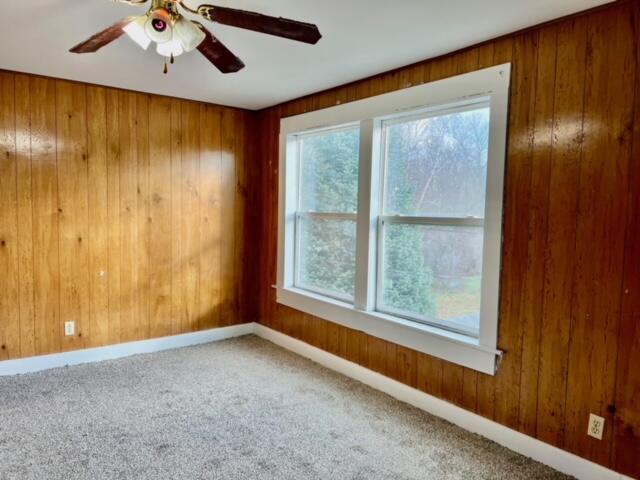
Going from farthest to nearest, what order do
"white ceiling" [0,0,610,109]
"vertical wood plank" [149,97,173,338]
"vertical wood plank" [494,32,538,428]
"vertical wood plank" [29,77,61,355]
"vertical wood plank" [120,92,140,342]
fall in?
"vertical wood plank" [149,97,173,338]
"vertical wood plank" [120,92,140,342]
"vertical wood plank" [29,77,61,355]
"vertical wood plank" [494,32,538,428]
"white ceiling" [0,0,610,109]

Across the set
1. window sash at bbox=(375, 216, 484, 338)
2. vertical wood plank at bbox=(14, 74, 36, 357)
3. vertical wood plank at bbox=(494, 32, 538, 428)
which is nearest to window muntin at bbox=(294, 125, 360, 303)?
window sash at bbox=(375, 216, 484, 338)

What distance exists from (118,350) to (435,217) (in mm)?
2902

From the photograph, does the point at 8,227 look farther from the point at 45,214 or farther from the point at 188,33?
the point at 188,33

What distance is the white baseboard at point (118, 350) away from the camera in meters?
3.38

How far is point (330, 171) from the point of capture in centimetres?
376

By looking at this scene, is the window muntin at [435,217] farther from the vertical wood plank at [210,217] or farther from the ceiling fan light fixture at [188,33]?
the vertical wood plank at [210,217]

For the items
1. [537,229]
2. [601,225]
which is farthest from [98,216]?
[601,225]

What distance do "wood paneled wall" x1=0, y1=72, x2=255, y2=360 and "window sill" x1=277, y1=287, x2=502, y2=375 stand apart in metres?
1.05

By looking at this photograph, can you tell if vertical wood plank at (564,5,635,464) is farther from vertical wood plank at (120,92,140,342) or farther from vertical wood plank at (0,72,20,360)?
vertical wood plank at (0,72,20,360)

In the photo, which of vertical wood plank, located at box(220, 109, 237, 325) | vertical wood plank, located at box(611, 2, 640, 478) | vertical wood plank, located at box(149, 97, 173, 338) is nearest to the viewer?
vertical wood plank, located at box(611, 2, 640, 478)

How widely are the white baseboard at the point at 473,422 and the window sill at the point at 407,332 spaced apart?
0.30m

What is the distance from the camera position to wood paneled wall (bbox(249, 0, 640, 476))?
1.98m

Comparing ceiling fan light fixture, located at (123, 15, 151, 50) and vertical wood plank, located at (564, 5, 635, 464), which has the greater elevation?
ceiling fan light fixture, located at (123, 15, 151, 50)

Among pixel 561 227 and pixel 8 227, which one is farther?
pixel 8 227
